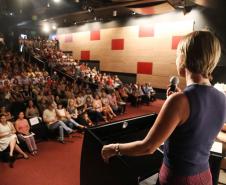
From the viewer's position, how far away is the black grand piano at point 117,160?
1.33 m

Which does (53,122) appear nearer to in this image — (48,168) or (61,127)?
(61,127)

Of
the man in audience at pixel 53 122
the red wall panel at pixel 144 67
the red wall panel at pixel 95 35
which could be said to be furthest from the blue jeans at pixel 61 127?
the red wall panel at pixel 95 35

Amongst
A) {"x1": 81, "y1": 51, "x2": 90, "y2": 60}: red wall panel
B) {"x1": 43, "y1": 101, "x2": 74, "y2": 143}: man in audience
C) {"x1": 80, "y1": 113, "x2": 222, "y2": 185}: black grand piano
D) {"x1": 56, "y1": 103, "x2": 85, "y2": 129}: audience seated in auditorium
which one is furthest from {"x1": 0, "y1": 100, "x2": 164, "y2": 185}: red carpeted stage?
{"x1": 81, "y1": 51, "x2": 90, "y2": 60}: red wall panel

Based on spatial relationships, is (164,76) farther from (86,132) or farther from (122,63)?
(86,132)

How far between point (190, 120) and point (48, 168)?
138 inches

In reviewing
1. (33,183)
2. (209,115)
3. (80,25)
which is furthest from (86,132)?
(80,25)

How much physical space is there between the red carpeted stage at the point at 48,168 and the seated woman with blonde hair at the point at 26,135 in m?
0.17

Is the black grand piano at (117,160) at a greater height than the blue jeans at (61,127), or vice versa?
the black grand piano at (117,160)

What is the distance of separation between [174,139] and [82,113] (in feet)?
18.1

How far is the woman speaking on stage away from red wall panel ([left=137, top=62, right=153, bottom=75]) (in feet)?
35.1

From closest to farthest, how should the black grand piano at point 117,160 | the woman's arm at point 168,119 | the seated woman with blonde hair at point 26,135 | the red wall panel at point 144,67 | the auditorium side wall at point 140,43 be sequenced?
the woman's arm at point 168,119
the black grand piano at point 117,160
the seated woman with blonde hair at point 26,135
the auditorium side wall at point 140,43
the red wall panel at point 144,67

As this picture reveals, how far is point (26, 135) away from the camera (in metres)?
4.62

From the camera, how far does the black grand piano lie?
133cm

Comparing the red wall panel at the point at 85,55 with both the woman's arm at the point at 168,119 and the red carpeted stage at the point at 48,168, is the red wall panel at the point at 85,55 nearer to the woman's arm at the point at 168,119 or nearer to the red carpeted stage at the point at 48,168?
the red carpeted stage at the point at 48,168
